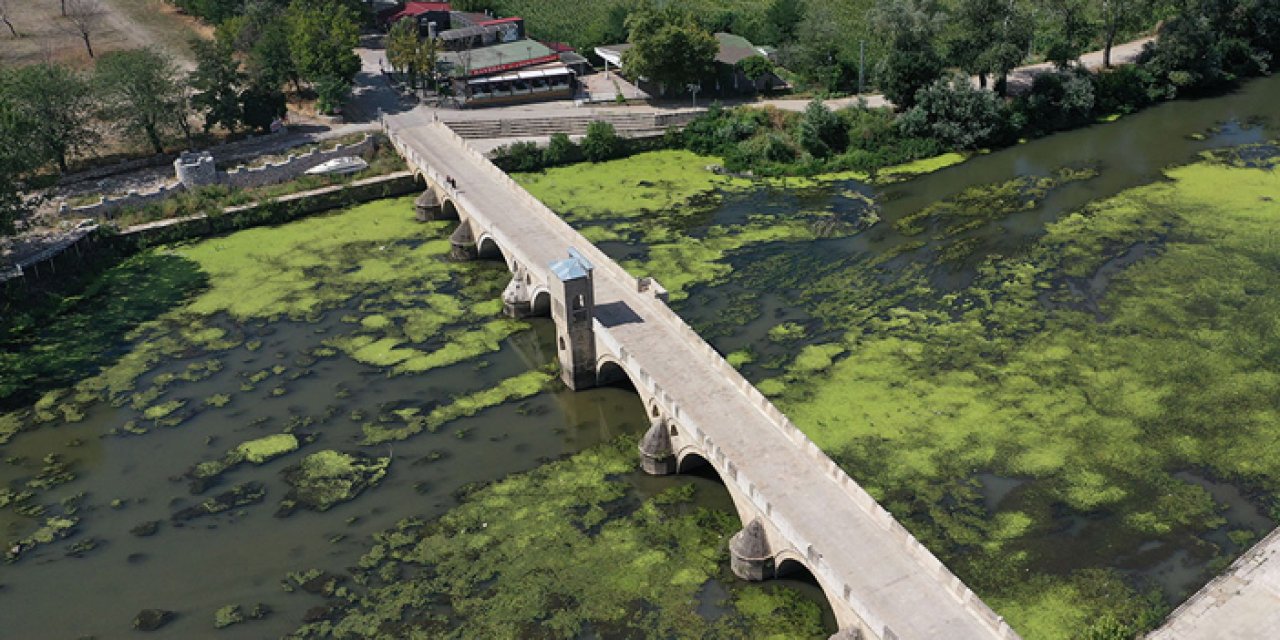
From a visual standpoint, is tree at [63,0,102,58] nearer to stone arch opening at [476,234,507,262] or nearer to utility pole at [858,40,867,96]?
stone arch opening at [476,234,507,262]

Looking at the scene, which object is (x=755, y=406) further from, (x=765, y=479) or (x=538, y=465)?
(x=538, y=465)

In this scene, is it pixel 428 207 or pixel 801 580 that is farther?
pixel 428 207

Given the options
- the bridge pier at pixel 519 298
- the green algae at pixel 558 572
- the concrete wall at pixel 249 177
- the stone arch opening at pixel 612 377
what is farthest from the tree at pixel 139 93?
the green algae at pixel 558 572

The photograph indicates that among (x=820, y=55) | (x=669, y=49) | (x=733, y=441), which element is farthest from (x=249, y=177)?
(x=733, y=441)

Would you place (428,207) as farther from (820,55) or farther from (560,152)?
(820,55)

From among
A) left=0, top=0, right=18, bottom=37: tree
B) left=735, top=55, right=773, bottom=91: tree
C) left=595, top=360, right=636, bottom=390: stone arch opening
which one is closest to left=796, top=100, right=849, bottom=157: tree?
left=735, top=55, right=773, bottom=91: tree

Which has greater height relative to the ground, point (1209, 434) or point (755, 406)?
point (755, 406)

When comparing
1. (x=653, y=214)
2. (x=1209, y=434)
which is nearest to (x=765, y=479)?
(x=1209, y=434)
